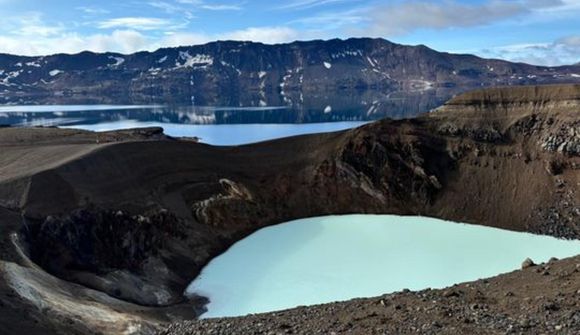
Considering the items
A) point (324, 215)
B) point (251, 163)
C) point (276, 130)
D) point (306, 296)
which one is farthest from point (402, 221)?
point (276, 130)

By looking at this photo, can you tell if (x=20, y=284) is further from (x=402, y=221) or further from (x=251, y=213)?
(x=402, y=221)

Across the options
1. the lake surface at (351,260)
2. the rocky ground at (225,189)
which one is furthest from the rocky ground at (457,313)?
the lake surface at (351,260)

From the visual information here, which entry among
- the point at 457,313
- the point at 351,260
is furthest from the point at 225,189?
the point at 457,313

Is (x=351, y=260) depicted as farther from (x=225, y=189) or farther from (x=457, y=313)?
(x=457, y=313)

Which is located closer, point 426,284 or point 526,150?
point 426,284

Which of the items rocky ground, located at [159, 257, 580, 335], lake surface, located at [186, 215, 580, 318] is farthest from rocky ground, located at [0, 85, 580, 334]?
rocky ground, located at [159, 257, 580, 335]

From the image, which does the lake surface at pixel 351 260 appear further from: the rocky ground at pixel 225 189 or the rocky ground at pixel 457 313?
the rocky ground at pixel 457 313

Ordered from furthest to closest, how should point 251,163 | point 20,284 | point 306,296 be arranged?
point 251,163 < point 306,296 < point 20,284

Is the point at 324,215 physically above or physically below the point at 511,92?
below

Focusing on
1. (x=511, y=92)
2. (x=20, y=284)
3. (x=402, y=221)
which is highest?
(x=511, y=92)
